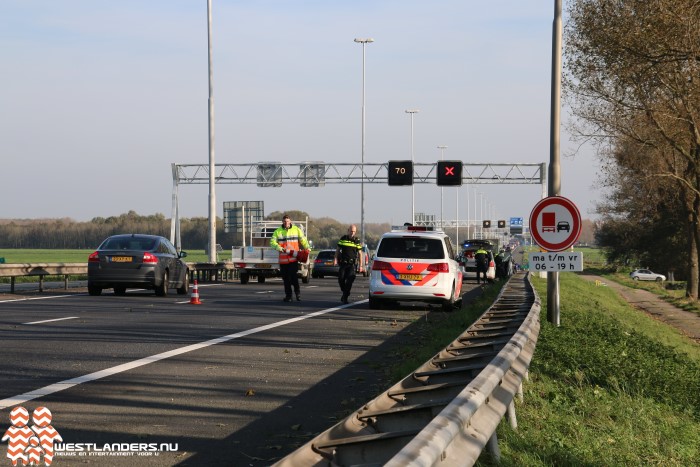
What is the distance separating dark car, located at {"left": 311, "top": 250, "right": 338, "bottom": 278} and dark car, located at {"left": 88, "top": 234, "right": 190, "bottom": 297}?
27.1 meters

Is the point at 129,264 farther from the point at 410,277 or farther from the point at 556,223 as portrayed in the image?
the point at 556,223

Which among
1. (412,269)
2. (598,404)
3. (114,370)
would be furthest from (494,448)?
(412,269)

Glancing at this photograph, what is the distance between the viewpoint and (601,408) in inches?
392

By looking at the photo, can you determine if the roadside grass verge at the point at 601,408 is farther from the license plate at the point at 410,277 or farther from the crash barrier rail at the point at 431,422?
the license plate at the point at 410,277

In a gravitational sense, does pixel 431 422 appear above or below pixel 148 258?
below

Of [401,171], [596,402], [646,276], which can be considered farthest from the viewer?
[646,276]

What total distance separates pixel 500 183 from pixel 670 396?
197ft

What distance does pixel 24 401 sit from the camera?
9023mm

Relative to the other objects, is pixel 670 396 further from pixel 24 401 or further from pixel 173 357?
pixel 24 401

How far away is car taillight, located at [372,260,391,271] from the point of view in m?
23.2

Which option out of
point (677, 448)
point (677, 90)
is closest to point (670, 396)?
point (677, 448)

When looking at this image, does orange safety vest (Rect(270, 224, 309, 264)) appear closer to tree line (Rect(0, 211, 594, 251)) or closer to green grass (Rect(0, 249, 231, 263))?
green grass (Rect(0, 249, 231, 263))

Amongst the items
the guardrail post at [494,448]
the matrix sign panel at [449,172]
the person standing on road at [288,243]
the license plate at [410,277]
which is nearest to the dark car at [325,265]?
the matrix sign panel at [449,172]

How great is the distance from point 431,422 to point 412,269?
698 inches
